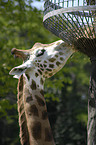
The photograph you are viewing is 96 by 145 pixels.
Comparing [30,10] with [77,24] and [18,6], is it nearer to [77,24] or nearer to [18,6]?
[18,6]

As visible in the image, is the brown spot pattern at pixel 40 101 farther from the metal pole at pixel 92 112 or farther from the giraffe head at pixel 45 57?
the metal pole at pixel 92 112

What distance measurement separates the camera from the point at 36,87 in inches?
60.9

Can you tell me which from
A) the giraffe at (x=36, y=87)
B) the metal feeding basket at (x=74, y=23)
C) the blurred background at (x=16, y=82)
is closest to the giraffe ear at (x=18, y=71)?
the giraffe at (x=36, y=87)

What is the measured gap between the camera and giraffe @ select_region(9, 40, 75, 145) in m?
1.46

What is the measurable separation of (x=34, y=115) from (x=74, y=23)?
675mm

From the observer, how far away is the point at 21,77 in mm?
1585

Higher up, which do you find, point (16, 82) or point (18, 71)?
point (18, 71)

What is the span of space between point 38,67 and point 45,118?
14.9 inches

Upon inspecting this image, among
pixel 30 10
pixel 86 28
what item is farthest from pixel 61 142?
pixel 86 28

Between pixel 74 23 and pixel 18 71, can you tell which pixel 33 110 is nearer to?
pixel 18 71

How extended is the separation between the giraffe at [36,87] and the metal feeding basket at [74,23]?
16cm

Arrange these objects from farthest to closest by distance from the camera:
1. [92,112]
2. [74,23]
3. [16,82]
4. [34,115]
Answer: [16,82] → [92,112] → [34,115] → [74,23]

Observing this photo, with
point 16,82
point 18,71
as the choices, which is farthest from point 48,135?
point 16,82

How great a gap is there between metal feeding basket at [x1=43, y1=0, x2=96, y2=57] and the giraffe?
0.16 metres
